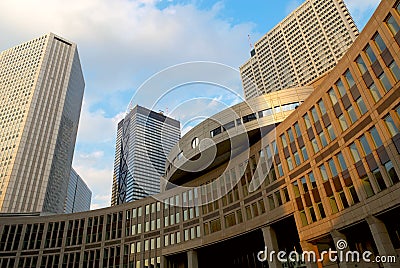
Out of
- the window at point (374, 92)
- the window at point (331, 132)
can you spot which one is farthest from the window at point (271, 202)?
the window at point (374, 92)

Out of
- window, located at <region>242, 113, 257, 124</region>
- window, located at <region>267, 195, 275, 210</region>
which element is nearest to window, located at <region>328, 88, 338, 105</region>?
window, located at <region>242, 113, 257, 124</region>

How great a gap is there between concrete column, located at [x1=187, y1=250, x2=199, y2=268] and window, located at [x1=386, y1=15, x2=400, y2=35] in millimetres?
41318

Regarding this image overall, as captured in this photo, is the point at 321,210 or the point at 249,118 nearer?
the point at 321,210

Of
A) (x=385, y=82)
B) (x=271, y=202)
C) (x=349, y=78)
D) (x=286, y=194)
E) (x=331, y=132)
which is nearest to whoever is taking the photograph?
(x=385, y=82)

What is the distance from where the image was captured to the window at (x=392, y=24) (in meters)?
25.3

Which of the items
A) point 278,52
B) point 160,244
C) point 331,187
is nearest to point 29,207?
point 160,244

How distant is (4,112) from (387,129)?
159806 millimetres

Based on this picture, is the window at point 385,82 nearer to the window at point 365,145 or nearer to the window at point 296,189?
the window at point 365,145

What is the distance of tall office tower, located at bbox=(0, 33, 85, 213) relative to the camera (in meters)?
128

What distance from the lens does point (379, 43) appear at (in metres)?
27.2

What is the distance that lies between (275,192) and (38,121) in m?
136

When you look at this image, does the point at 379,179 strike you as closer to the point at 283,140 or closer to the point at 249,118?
the point at 283,140

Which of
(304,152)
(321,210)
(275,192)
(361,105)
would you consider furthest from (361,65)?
(275,192)

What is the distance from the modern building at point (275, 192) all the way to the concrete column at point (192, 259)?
10.3 inches
